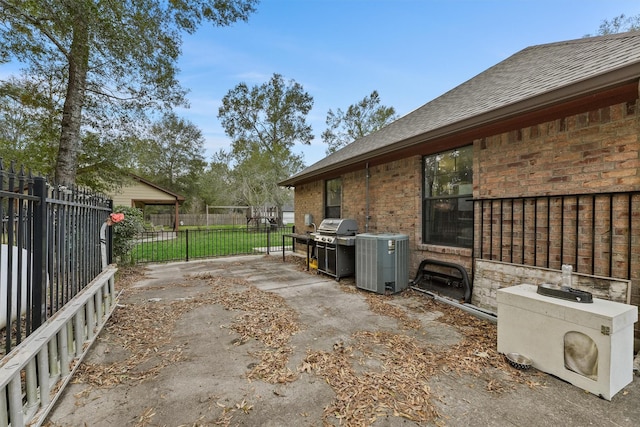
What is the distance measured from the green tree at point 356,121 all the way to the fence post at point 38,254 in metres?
23.2

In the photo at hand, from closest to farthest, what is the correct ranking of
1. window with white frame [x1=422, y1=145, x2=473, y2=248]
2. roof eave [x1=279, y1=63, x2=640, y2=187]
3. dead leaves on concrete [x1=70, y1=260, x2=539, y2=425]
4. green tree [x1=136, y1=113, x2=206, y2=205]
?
1. dead leaves on concrete [x1=70, y1=260, x2=539, y2=425]
2. roof eave [x1=279, y1=63, x2=640, y2=187]
3. window with white frame [x1=422, y1=145, x2=473, y2=248]
4. green tree [x1=136, y1=113, x2=206, y2=205]

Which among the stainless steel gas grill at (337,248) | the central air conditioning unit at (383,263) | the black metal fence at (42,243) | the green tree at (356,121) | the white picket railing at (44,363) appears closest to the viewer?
the white picket railing at (44,363)

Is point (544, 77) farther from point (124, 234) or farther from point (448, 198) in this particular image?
point (124, 234)

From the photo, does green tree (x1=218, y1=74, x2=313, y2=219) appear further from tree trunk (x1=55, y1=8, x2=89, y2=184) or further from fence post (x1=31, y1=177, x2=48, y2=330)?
fence post (x1=31, y1=177, x2=48, y2=330)

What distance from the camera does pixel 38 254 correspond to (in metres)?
2.08

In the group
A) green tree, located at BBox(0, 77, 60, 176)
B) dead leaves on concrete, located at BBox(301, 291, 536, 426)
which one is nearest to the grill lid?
dead leaves on concrete, located at BBox(301, 291, 536, 426)

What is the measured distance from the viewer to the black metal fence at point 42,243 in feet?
5.73

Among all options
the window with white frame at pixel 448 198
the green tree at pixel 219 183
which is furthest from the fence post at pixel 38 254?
the green tree at pixel 219 183

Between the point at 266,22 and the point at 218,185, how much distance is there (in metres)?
25.2

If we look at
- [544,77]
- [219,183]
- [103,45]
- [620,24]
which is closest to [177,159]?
[219,183]

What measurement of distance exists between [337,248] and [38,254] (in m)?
4.67

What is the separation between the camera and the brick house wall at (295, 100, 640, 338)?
2.97 metres

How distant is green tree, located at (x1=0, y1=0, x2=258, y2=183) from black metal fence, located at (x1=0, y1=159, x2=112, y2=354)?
385 cm

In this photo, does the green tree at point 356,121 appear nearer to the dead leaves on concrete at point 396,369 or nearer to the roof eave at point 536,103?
the roof eave at point 536,103
